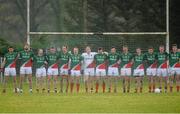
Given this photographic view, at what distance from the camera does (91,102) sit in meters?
25.3

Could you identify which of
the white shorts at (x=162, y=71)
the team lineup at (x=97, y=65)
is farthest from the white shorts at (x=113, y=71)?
the white shorts at (x=162, y=71)

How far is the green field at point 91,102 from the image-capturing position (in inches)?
904

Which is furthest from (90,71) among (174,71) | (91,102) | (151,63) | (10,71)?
(91,102)

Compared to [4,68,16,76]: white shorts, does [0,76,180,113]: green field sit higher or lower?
lower

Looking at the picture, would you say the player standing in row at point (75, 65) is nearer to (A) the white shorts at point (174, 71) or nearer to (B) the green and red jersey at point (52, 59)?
(B) the green and red jersey at point (52, 59)

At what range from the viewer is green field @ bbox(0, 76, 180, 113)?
23.0m

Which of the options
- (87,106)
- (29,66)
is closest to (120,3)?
(29,66)

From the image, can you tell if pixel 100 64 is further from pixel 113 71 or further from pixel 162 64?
pixel 162 64

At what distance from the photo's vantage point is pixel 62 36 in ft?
124

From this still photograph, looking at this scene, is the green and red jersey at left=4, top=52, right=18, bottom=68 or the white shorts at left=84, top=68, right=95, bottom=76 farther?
the white shorts at left=84, top=68, right=95, bottom=76

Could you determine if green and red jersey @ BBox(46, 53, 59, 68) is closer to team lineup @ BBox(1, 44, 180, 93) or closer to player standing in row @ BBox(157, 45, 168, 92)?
team lineup @ BBox(1, 44, 180, 93)

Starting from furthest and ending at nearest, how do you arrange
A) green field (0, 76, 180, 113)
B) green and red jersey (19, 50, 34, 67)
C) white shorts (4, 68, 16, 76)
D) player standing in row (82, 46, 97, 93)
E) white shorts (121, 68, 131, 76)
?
1. player standing in row (82, 46, 97, 93)
2. white shorts (121, 68, 131, 76)
3. green and red jersey (19, 50, 34, 67)
4. white shorts (4, 68, 16, 76)
5. green field (0, 76, 180, 113)

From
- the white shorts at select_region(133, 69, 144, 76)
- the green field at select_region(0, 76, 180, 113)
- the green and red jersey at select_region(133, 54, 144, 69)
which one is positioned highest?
the green and red jersey at select_region(133, 54, 144, 69)

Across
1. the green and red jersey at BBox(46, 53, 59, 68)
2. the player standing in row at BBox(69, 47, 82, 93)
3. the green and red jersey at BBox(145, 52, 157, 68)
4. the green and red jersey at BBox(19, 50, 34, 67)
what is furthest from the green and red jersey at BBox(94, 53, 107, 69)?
the green and red jersey at BBox(19, 50, 34, 67)
